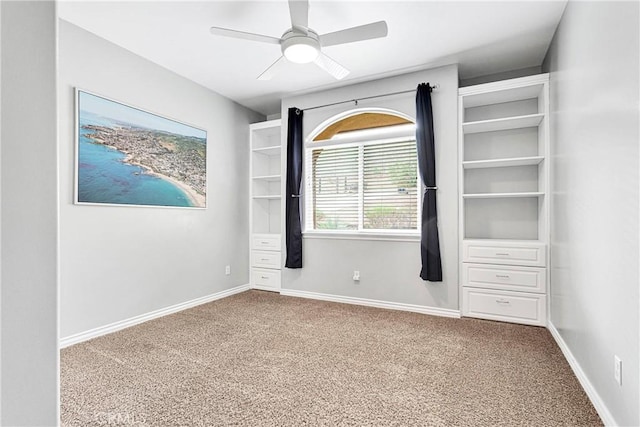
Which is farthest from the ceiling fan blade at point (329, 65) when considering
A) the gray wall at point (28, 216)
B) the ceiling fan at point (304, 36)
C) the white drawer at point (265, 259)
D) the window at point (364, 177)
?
the white drawer at point (265, 259)

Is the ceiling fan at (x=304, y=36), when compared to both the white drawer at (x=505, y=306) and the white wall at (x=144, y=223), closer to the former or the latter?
the white wall at (x=144, y=223)

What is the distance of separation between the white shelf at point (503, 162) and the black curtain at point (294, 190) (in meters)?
1.98

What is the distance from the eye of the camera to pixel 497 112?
144 inches

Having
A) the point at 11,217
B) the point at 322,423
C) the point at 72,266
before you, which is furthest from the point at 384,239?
the point at 11,217

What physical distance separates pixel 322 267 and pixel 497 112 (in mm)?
2706

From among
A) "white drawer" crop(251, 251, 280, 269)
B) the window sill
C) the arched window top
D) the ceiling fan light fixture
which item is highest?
the ceiling fan light fixture

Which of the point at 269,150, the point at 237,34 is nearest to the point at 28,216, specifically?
the point at 237,34

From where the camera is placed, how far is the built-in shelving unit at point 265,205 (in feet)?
15.1

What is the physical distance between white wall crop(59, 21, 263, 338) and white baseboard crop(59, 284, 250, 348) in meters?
0.04

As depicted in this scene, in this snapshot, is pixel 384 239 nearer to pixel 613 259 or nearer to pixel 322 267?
pixel 322 267

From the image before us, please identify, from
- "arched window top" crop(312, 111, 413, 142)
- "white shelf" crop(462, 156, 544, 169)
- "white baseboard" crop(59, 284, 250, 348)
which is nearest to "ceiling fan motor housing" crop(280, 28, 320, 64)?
"arched window top" crop(312, 111, 413, 142)

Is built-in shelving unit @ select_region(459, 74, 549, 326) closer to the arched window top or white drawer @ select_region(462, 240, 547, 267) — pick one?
white drawer @ select_region(462, 240, 547, 267)

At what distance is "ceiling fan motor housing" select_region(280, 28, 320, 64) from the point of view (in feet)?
7.80

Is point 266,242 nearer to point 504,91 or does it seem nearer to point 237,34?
point 237,34
